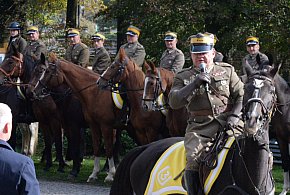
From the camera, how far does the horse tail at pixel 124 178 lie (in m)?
9.38

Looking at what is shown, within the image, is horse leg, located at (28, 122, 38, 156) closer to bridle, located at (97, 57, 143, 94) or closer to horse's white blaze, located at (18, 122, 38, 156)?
horse's white blaze, located at (18, 122, 38, 156)

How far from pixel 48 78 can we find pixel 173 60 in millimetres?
2708

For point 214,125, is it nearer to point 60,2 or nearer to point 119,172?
point 119,172

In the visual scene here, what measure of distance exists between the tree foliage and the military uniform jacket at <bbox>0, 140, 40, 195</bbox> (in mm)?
16522

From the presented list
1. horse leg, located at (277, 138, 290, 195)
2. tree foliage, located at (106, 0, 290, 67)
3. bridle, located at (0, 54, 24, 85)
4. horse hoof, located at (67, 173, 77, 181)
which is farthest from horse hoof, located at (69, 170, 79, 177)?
tree foliage, located at (106, 0, 290, 67)

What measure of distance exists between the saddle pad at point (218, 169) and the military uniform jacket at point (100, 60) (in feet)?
33.5

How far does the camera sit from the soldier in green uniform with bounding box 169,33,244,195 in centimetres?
790

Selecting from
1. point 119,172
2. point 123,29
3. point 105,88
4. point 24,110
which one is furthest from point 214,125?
point 123,29

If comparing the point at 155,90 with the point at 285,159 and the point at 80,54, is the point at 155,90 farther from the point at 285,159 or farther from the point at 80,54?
the point at 80,54

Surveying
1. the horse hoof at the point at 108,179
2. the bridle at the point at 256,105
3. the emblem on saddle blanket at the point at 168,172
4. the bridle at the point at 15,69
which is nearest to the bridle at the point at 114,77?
the horse hoof at the point at 108,179

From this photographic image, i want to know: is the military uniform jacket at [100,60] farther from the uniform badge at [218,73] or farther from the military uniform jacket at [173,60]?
the uniform badge at [218,73]

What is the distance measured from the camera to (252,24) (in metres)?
22.4

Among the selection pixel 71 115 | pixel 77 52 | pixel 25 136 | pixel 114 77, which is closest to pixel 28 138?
pixel 25 136

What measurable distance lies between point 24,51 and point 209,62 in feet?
38.4
